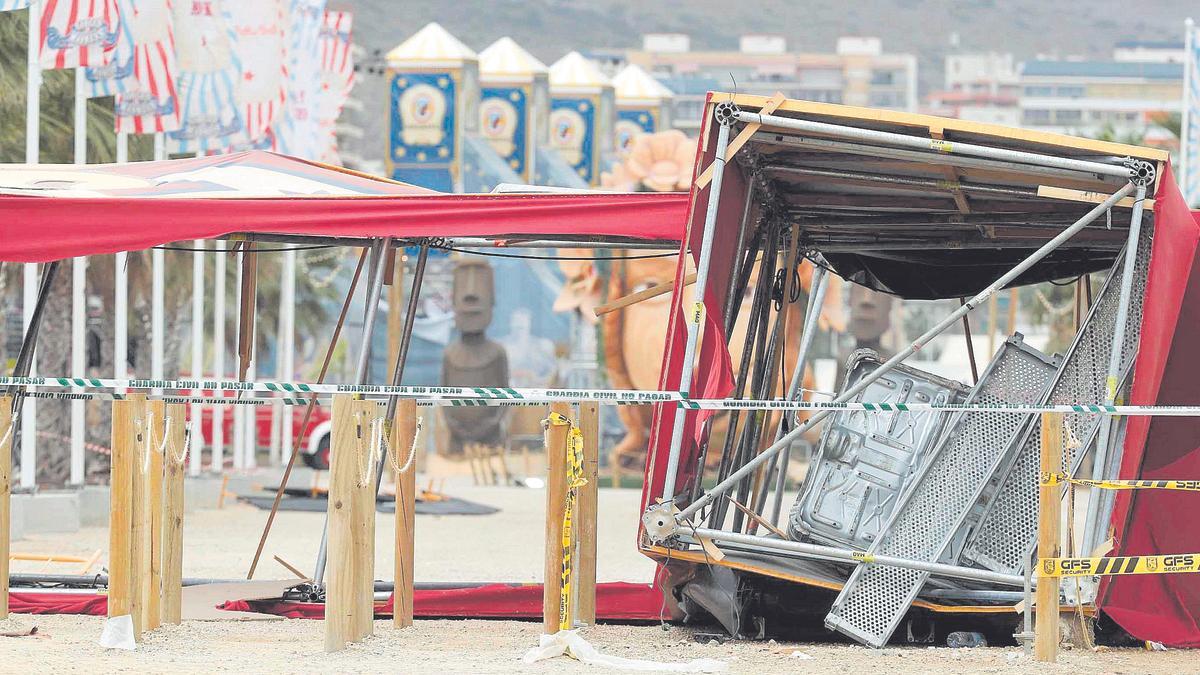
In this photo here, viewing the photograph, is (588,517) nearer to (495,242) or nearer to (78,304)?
(495,242)

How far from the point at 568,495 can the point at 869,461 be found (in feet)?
6.81

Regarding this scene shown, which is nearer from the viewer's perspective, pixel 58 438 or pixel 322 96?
pixel 58 438

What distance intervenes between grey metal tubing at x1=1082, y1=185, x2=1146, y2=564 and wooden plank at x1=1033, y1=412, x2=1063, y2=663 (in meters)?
0.82

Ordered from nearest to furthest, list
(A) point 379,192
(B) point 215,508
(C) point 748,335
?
(A) point 379,192, (C) point 748,335, (B) point 215,508

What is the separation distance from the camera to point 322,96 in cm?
2652

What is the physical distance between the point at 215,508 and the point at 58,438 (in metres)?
2.49

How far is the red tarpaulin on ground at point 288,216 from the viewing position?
32.9 feet

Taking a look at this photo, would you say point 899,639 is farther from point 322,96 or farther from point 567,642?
point 322,96

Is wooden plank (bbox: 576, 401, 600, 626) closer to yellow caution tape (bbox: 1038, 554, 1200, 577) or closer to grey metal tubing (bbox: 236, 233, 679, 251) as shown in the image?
grey metal tubing (bbox: 236, 233, 679, 251)

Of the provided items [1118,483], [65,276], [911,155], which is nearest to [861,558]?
[1118,483]

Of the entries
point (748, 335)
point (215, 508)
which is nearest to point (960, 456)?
point (748, 335)

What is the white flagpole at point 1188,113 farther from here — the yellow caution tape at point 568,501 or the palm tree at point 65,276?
the yellow caution tape at point 568,501

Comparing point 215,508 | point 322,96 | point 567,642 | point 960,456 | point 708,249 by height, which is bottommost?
point 215,508

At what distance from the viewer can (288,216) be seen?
33.1 ft
